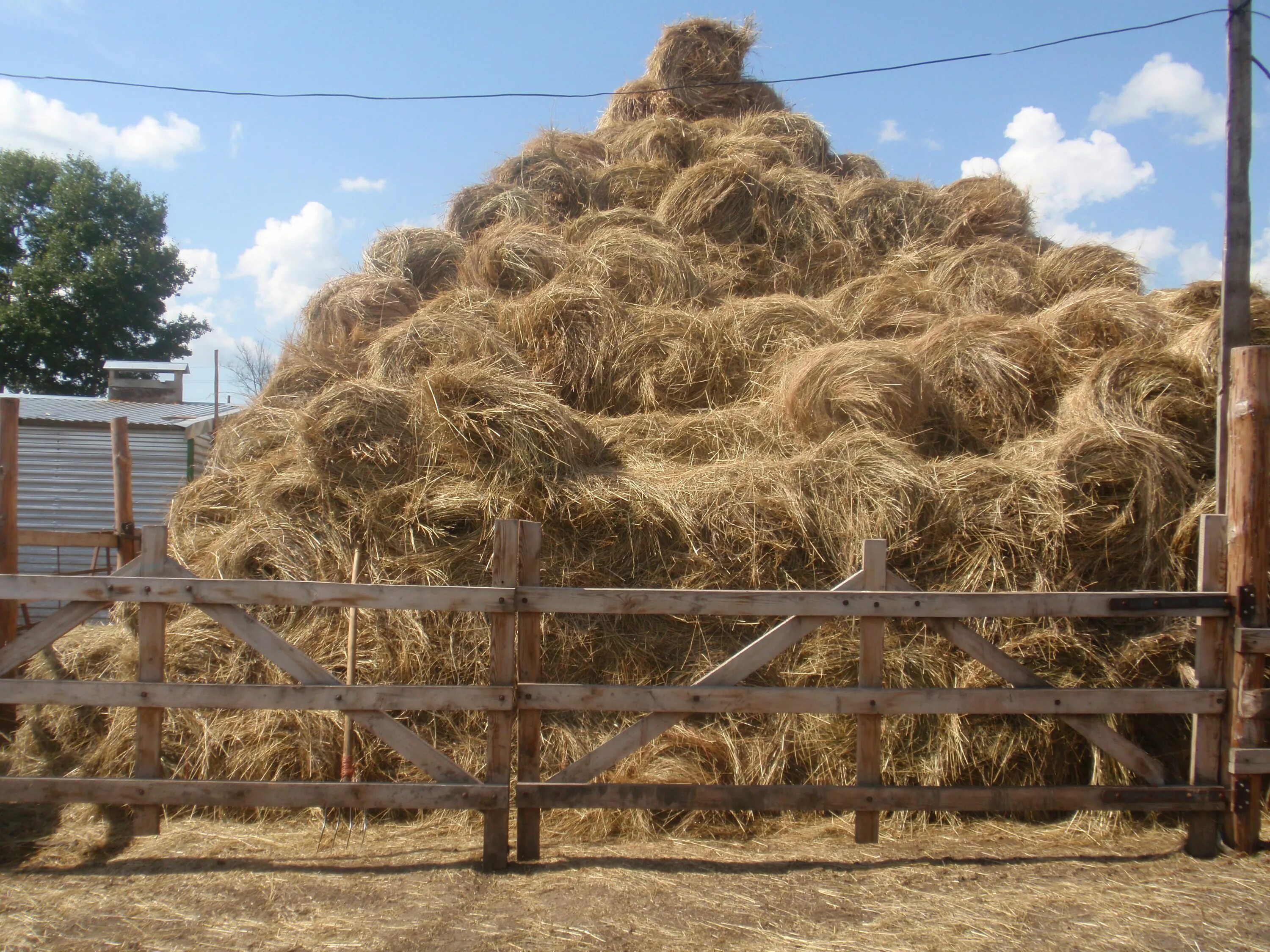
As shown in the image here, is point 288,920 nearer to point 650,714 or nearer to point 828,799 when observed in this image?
point 650,714

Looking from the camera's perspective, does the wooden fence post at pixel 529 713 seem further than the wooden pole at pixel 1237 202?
No

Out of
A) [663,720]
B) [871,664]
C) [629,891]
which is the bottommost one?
[629,891]

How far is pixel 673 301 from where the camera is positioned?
8844 millimetres

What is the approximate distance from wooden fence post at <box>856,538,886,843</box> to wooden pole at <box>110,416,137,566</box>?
542 cm

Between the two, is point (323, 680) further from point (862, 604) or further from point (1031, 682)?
point (1031, 682)

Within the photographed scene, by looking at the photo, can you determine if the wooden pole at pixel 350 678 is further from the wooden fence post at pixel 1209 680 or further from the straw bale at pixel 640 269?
the wooden fence post at pixel 1209 680

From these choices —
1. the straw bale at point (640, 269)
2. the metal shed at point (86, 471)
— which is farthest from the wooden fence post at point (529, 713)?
the metal shed at point (86, 471)

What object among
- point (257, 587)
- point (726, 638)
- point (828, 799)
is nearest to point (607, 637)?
point (726, 638)

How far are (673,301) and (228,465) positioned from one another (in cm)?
412

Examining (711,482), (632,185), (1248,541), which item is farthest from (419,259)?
(1248,541)

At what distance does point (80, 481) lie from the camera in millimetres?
12688

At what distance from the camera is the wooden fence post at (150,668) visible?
454 cm

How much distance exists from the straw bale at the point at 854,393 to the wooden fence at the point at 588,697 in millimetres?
2360

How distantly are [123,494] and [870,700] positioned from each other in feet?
18.8
